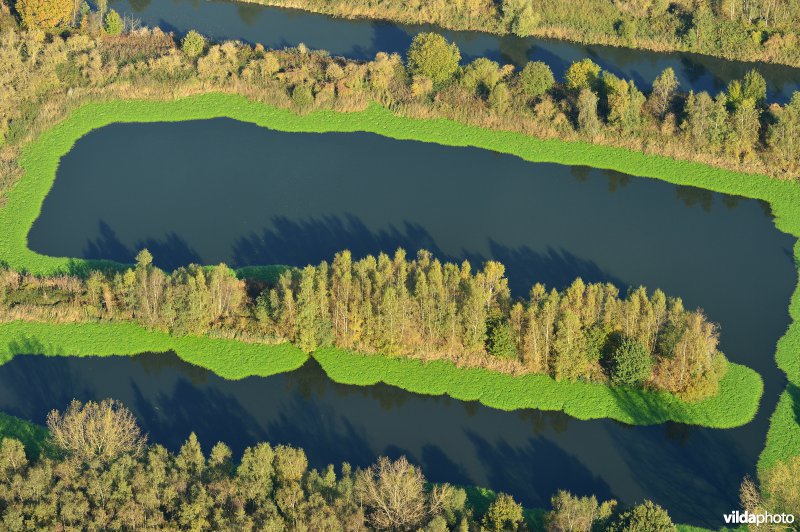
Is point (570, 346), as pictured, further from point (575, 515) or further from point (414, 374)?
point (575, 515)

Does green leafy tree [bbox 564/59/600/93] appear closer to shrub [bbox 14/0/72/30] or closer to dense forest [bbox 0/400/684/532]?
dense forest [bbox 0/400/684/532]

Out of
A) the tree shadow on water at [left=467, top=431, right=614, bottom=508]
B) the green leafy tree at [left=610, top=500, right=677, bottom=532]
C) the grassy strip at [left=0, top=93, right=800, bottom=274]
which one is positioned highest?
the grassy strip at [left=0, top=93, right=800, bottom=274]

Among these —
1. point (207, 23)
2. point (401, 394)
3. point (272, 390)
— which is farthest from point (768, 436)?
point (207, 23)

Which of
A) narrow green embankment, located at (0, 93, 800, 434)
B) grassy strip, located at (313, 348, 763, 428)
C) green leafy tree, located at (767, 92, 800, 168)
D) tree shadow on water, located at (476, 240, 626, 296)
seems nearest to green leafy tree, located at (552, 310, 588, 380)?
grassy strip, located at (313, 348, 763, 428)

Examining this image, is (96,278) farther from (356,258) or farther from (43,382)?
(356,258)

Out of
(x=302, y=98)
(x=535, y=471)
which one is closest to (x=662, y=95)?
(x=302, y=98)

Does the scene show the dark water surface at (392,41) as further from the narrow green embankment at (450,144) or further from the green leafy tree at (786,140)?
the narrow green embankment at (450,144)

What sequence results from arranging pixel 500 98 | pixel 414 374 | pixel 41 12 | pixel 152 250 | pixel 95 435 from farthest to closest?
pixel 41 12 < pixel 500 98 < pixel 152 250 < pixel 414 374 < pixel 95 435
